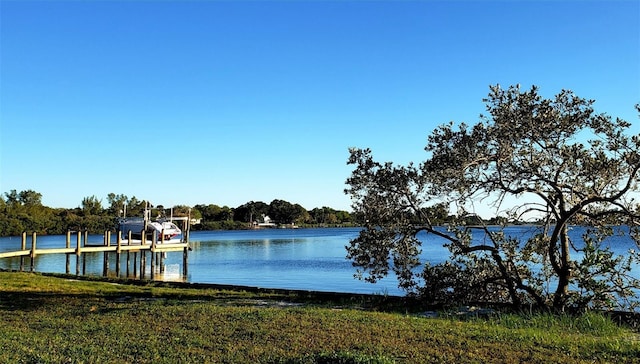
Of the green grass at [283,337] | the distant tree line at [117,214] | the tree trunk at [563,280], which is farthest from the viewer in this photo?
the distant tree line at [117,214]

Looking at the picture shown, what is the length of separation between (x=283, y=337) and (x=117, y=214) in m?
114

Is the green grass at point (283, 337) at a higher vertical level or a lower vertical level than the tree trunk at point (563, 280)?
lower

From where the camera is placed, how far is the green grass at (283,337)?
680 centimetres

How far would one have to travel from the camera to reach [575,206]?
11.5 metres

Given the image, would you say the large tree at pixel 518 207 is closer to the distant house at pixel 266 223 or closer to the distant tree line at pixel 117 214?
the distant tree line at pixel 117 214

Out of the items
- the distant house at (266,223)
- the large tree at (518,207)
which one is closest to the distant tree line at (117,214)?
the distant house at (266,223)

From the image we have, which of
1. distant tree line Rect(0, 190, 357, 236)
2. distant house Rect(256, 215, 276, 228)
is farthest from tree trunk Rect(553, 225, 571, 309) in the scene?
distant house Rect(256, 215, 276, 228)

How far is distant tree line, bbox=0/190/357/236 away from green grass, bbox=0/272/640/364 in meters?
37.7

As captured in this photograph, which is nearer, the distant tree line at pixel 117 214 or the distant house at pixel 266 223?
the distant tree line at pixel 117 214

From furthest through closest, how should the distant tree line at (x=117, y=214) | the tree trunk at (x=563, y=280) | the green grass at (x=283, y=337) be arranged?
the distant tree line at (x=117, y=214) < the tree trunk at (x=563, y=280) < the green grass at (x=283, y=337)

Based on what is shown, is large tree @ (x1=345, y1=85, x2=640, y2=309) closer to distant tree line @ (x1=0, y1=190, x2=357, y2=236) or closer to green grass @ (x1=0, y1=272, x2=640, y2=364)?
green grass @ (x1=0, y1=272, x2=640, y2=364)

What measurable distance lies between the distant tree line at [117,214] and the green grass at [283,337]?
37699 millimetres

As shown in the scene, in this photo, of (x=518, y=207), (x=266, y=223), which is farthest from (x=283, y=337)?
(x=266, y=223)

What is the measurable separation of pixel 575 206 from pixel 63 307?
11.2 meters
